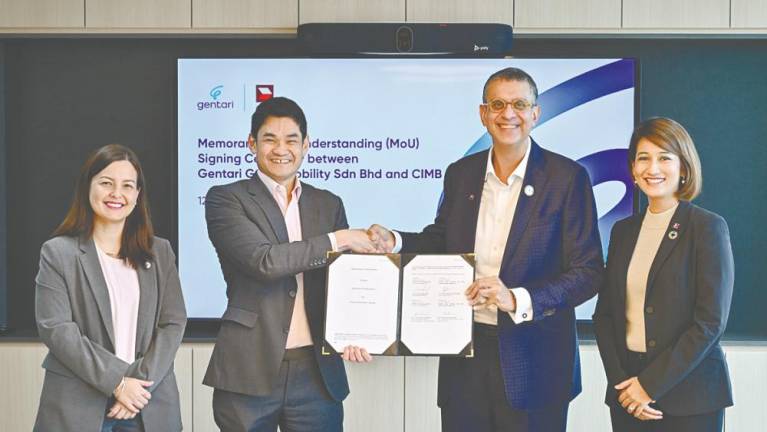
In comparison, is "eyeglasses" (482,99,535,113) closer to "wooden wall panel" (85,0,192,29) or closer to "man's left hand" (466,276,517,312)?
"man's left hand" (466,276,517,312)

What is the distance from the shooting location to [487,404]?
9.38ft

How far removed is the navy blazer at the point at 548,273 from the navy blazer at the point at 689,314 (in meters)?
0.21

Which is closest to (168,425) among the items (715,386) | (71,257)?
(71,257)

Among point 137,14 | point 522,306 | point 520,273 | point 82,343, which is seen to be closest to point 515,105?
point 520,273

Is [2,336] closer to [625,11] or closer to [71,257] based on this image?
[71,257]

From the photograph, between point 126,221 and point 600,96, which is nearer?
point 126,221

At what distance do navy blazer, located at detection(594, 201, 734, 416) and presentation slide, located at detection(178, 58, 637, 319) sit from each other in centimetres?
198

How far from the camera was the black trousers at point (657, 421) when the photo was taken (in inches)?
107

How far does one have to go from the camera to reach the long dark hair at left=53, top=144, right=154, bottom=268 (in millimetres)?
2822

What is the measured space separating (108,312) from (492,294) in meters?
1.22

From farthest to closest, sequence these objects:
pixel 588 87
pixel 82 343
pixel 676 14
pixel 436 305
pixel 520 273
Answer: pixel 588 87 → pixel 676 14 → pixel 436 305 → pixel 520 273 → pixel 82 343

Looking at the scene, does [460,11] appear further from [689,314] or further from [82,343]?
[82,343]

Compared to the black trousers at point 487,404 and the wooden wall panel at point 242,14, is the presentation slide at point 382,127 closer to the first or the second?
the wooden wall panel at point 242,14

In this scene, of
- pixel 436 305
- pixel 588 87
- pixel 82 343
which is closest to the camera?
pixel 82 343
